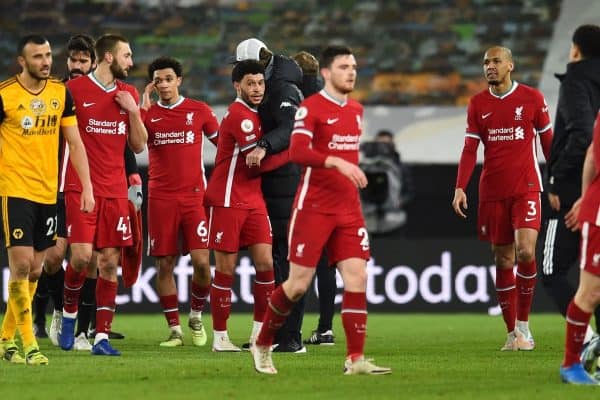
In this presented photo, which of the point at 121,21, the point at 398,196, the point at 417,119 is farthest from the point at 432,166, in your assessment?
the point at 121,21

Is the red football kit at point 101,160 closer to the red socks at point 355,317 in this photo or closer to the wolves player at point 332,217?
the wolves player at point 332,217

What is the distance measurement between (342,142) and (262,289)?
7.56 ft

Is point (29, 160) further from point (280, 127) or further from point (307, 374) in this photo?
point (307, 374)

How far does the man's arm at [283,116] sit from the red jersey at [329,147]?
157cm

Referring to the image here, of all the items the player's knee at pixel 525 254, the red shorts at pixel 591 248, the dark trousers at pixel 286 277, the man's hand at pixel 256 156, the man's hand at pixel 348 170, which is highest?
the man's hand at pixel 348 170

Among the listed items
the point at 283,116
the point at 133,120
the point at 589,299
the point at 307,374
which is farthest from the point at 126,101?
the point at 589,299

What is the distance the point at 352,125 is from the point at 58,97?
200 centimetres

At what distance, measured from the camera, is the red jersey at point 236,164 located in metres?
9.79

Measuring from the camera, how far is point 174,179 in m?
10.7

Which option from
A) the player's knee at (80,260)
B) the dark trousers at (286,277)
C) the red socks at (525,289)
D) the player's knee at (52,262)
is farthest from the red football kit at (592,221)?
the player's knee at (52,262)

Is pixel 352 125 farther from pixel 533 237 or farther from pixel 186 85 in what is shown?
pixel 186 85

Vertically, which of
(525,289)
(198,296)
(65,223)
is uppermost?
(65,223)

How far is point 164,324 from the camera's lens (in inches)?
550

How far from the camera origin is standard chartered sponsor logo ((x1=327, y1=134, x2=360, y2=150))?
7945mm
